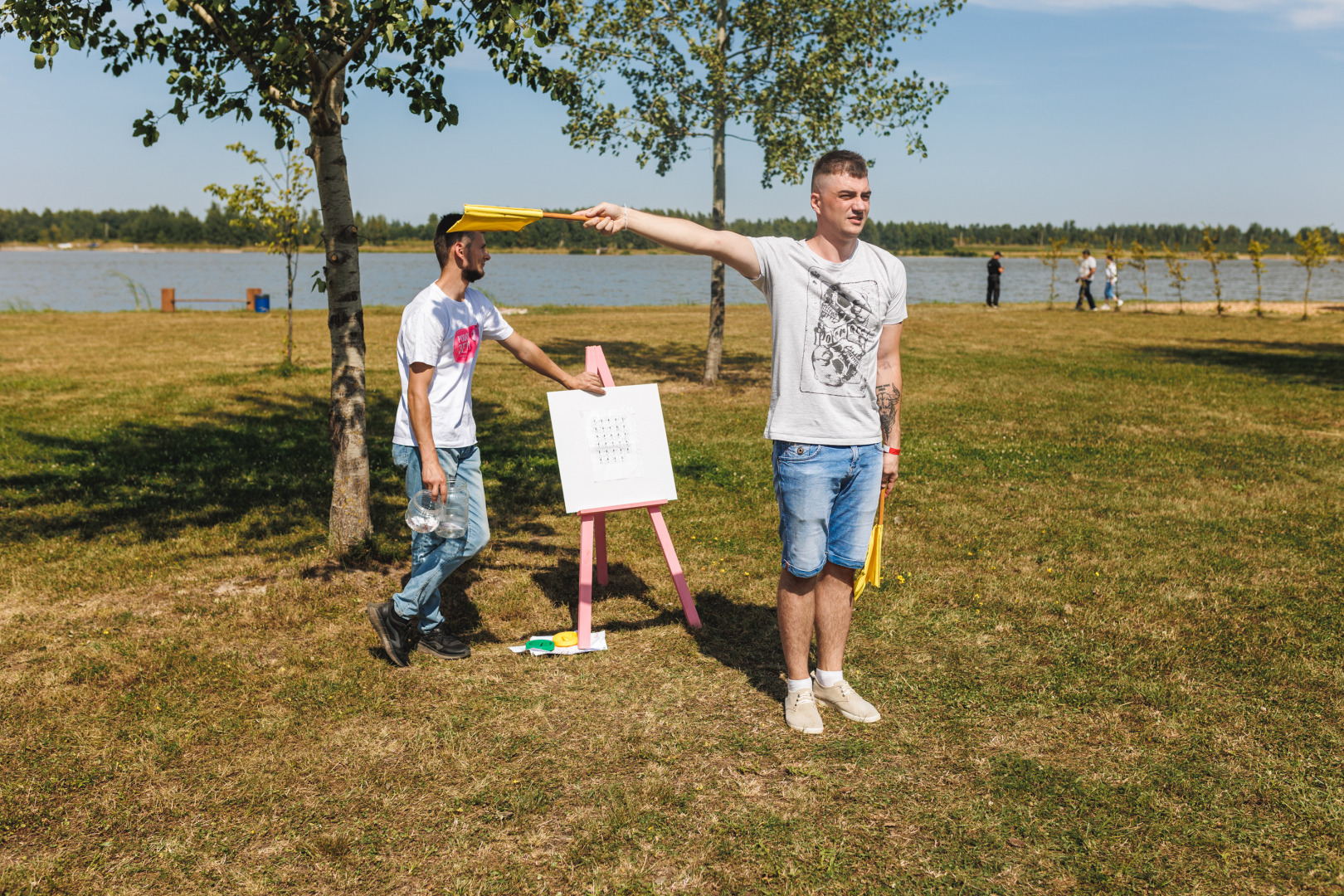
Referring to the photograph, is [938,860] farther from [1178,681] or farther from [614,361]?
[614,361]

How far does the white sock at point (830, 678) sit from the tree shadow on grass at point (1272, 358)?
623 inches

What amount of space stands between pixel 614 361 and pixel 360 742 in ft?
47.1

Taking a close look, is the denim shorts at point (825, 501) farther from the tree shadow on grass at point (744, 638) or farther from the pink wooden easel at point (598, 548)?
the pink wooden easel at point (598, 548)

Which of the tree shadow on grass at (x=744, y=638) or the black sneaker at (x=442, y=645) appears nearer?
the tree shadow on grass at (x=744, y=638)

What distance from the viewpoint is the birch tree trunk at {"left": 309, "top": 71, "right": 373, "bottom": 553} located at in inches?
246

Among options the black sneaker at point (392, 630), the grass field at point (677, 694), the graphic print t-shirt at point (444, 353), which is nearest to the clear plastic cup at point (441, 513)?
the graphic print t-shirt at point (444, 353)

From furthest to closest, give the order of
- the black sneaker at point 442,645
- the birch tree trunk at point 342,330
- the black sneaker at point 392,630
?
the birch tree trunk at point 342,330, the black sneaker at point 442,645, the black sneaker at point 392,630

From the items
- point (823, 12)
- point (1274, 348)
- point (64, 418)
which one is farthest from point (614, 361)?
point (1274, 348)

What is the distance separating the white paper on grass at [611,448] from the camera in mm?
5668

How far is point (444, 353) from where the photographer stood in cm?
473

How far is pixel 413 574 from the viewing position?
511 cm

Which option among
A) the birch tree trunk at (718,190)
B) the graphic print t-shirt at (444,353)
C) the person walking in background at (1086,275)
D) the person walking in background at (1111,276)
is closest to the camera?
the graphic print t-shirt at (444,353)

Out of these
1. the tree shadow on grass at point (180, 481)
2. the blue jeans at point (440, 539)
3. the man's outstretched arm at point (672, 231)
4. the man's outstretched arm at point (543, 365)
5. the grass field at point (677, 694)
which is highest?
the man's outstretched arm at point (672, 231)

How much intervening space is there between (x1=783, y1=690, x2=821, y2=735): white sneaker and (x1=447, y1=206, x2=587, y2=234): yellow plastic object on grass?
8.81ft
